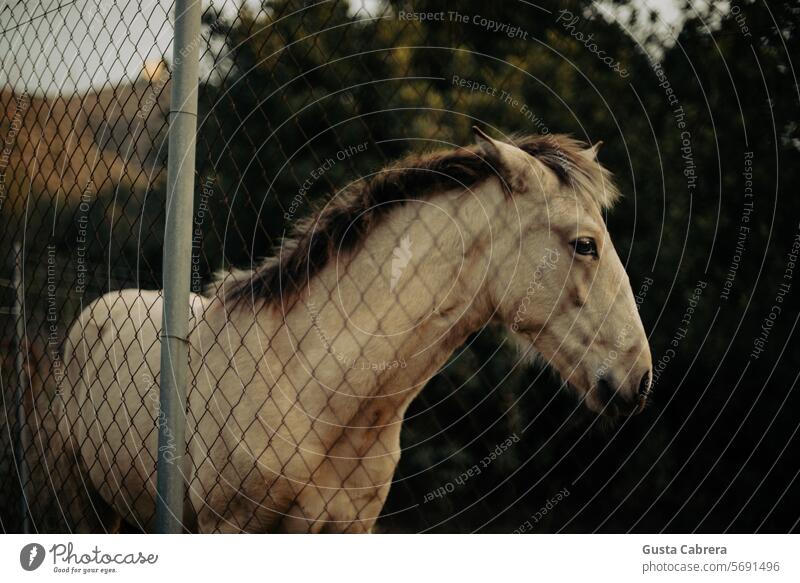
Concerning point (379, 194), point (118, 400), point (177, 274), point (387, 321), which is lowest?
point (118, 400)

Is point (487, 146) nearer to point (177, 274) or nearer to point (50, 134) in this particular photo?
point (177, 274)

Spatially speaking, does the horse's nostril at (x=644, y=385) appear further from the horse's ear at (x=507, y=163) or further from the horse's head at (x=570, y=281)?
the horse's ear at (x=507, y=163)

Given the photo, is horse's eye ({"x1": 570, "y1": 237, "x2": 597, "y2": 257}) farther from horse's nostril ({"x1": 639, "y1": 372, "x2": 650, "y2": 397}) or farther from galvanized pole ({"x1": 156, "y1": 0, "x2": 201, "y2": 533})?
galvanized pole ({"x1": 156, "y1": 0, "x2": 201, "y2": 533})

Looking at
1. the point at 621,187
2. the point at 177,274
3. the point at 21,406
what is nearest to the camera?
the point at 177,274

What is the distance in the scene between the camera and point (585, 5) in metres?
2.59

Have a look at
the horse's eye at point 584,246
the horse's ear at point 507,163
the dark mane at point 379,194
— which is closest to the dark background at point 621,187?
the dark mane at point 379,194

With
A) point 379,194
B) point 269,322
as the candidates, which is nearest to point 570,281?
point 379,194

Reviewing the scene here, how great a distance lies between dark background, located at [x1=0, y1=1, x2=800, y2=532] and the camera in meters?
2.32

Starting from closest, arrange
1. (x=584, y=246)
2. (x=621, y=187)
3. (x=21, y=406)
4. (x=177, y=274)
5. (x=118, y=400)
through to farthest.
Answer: (x=177, y=274) < (x=584, y=246) < (x=118, y=400) < (x=621, y=187) < (x=21, y=406)

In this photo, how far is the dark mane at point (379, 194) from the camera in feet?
5.49

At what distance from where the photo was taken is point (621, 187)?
9.18 feet

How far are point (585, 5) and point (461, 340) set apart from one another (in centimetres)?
145

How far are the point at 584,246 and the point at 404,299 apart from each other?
390 mm
